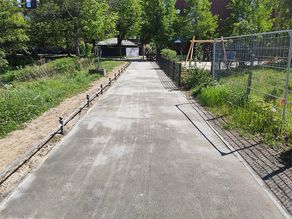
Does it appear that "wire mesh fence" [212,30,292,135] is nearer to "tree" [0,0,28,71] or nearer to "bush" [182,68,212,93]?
"bush" [182,68,212,93]

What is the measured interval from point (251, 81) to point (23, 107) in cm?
699

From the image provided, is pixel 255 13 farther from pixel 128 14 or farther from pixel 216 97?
pixel 216 97

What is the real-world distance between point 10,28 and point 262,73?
28882mm

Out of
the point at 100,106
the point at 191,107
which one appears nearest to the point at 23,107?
the point at 100,106

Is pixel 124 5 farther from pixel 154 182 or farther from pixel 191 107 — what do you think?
pixel 154 182

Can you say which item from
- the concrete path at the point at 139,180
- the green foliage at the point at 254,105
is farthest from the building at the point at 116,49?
the concrete path at the point at 139,180

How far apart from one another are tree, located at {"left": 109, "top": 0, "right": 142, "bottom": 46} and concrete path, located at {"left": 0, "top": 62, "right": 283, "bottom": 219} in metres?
40.0

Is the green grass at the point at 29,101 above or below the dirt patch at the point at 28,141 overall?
above

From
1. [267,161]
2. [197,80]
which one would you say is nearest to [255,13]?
[197,80]

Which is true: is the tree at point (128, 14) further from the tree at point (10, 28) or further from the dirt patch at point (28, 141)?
the dirt patch at point (28, 141)

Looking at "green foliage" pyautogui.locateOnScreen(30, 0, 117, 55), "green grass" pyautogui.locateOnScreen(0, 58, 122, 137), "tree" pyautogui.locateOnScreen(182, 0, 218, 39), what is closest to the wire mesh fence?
"green grass" pyautogui.locateOnScreen(0, 58, 122, 137)

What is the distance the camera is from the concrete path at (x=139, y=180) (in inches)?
154

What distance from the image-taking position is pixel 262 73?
816 cm

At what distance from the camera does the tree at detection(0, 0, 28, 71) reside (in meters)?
28.3
